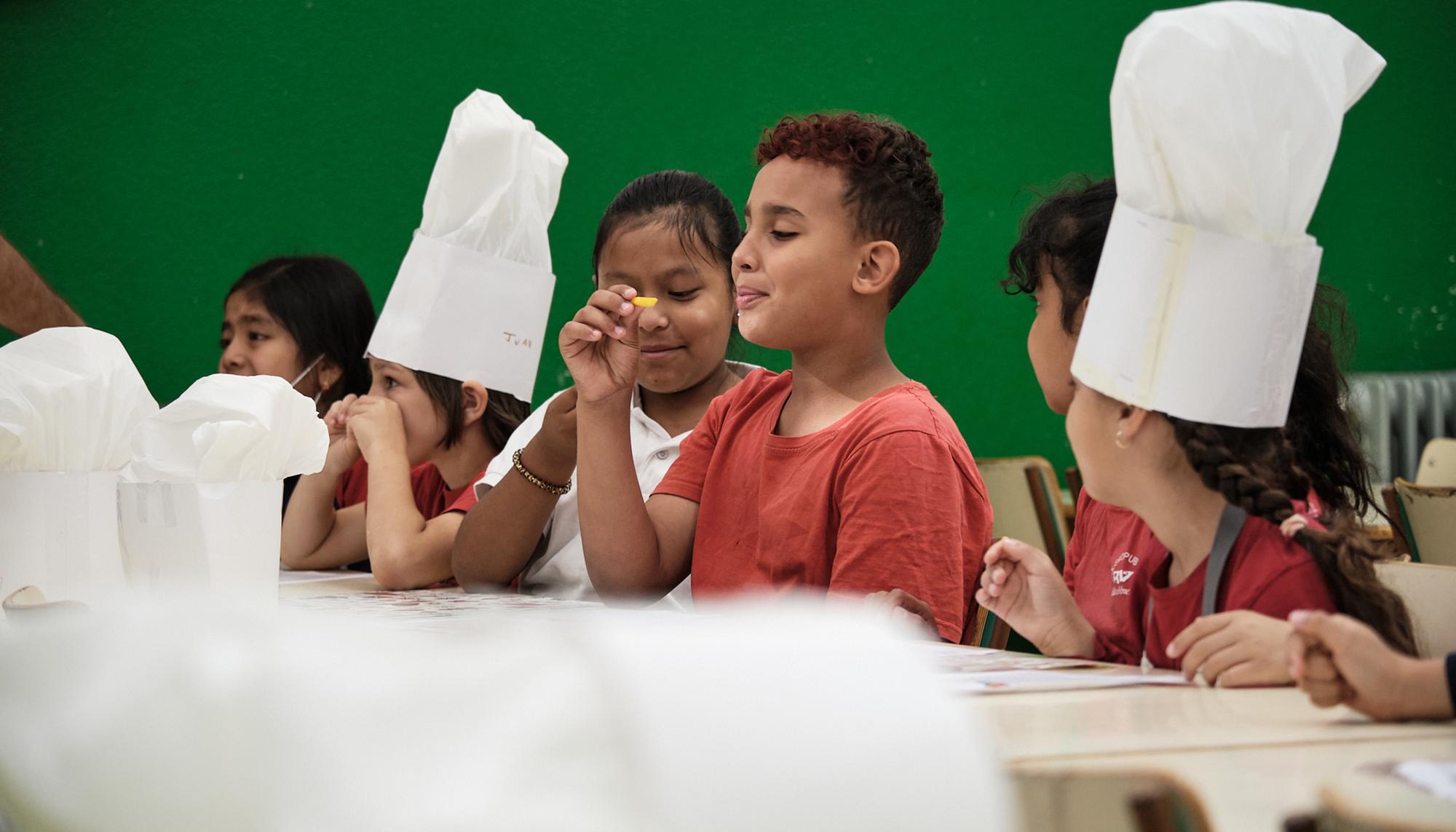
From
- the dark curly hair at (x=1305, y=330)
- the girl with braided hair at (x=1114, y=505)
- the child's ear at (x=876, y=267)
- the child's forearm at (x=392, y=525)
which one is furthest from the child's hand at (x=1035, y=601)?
the child's forearm at (x=392, y=525)

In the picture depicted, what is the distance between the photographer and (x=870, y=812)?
0.40m

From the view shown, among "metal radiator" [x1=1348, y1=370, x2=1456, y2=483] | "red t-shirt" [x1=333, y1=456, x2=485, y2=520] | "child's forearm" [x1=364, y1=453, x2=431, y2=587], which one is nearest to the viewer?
"child's forearm" [x1=364, y1=453, x2=431, y2=587]

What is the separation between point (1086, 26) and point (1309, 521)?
345cm

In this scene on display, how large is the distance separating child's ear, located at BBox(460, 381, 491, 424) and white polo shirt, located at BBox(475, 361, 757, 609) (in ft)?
0.69

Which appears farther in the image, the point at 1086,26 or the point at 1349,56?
the point at 1086,26

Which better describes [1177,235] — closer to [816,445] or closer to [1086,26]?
[816,445]

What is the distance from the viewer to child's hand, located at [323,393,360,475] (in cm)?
200

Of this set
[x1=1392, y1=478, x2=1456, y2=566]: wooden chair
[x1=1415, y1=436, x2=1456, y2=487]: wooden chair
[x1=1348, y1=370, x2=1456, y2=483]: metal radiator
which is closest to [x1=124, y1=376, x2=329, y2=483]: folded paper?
[x1=1392, y1=478, x2=1456, y2=566]: wooden chair

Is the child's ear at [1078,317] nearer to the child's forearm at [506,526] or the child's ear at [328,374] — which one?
the child's forearm at [506,526]

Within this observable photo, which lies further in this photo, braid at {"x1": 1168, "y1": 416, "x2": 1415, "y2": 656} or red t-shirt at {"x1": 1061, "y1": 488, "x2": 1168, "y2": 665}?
red t-shirt at {"x1": 1061, "y1": 488, "x2": 1168, "y2": 665}

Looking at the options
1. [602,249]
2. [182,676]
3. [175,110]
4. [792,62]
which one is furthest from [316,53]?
[182,676]

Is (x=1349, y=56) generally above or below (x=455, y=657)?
above

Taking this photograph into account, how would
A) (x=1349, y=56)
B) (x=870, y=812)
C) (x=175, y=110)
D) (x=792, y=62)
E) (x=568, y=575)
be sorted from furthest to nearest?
(x=792, y=62) → (x=175, y=110) → (x=568, y=575) → (x=1349, y=56) → (x=870, y=812)

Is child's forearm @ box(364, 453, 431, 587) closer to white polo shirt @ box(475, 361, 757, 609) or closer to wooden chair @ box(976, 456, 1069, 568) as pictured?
white polo shirt @ box(475, 361, 757, 609)
